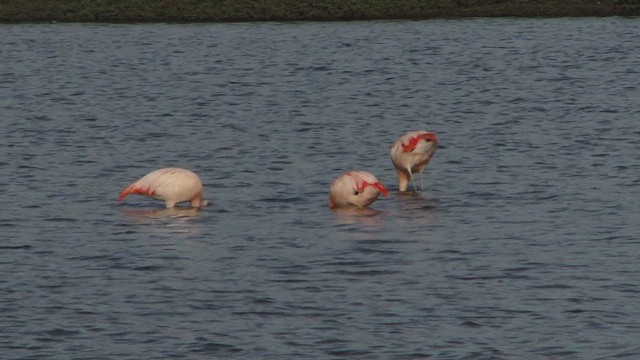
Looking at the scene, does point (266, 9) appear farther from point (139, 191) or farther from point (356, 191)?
point (356, 191)

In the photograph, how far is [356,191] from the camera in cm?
2202

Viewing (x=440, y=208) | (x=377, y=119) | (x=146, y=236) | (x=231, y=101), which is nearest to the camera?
(x=146, y=236)

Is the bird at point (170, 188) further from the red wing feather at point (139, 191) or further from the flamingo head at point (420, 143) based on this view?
the flamingo head at point (420, 143)

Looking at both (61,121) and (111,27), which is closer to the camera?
(61,121)

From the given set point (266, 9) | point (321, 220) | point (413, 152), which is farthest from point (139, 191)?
point (266, 9)

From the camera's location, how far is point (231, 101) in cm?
3966

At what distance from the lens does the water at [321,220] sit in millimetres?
15258

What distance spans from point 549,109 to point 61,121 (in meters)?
11.5

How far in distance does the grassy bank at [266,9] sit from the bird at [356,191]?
40.7 m

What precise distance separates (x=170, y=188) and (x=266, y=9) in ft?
141

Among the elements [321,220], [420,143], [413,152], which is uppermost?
[420,143]

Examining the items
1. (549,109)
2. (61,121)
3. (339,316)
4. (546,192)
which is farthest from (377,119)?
(339,316)

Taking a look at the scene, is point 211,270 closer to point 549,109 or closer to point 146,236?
point 146,236

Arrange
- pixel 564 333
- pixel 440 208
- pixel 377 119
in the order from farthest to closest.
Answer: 1. pixel 377 119
2. pixel 440 208
3. pixel 564 333
